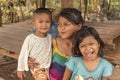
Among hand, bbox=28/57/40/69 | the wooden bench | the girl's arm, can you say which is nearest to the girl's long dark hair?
the girl's arm

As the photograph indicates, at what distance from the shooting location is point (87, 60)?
2.16 m

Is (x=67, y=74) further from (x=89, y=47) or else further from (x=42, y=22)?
(x=42, y=22)

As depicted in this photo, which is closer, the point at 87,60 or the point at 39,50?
the point at 87,60

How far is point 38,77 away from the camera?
2523mm

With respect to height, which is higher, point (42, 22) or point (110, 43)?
point (42, 22)

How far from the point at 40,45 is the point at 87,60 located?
0.50 meters

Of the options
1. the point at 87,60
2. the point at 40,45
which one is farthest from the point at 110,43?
the point at 87,60

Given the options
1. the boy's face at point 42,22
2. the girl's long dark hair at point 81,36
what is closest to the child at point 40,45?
the boy's face at point 42,22

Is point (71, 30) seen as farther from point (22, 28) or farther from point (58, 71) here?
point (22, 28)

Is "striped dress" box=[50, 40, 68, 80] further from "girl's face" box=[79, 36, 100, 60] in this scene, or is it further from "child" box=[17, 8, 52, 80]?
"girl's face" box=[79, 36, 100, 60]

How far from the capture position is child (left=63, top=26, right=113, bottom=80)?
6.81ft

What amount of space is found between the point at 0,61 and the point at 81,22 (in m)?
4.32

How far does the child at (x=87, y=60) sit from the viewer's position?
2.08 m

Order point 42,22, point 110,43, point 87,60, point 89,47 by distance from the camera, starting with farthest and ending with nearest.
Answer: point 110,43, point 42,22, point 87,60, point 89,47
